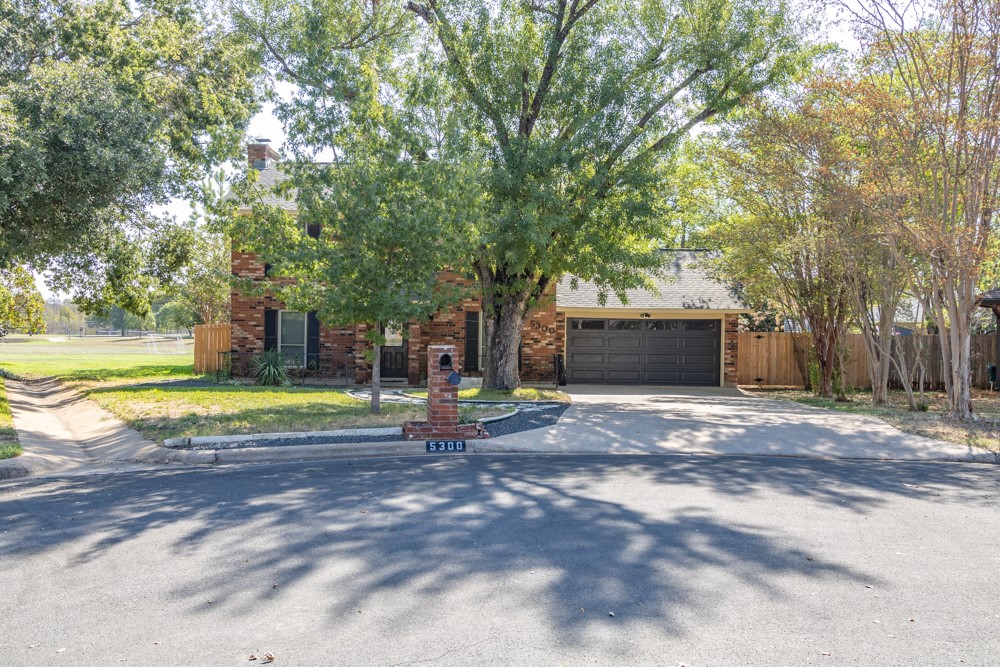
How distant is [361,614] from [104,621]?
54.3 inches

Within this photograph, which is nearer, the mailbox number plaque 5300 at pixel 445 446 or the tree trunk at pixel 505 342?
the mailbox number plaque 5300 at pixel 445 446

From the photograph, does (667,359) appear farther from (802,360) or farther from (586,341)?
(802,360)

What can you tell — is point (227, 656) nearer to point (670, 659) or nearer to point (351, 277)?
point (670, 659)

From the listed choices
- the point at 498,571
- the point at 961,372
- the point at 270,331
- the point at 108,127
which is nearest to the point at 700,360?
the point at 961,372

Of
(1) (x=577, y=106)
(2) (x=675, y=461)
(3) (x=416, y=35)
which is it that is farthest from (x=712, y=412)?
(3) (x=416, y=35)

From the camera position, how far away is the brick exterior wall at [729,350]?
23172mm

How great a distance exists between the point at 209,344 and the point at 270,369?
5.63 meters

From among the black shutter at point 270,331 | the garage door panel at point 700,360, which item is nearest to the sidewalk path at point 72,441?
the black shutter at point 270,331

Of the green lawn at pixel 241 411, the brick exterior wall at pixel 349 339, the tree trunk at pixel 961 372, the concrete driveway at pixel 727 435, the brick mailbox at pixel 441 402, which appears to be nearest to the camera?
the concrete driveway at pixel 727 435

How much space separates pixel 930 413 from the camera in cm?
1556

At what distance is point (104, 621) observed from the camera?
4.21m

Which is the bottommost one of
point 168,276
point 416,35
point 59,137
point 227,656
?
point 227,656

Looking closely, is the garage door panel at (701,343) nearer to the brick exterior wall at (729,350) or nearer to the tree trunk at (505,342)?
the brick exterior wall at (729,350)

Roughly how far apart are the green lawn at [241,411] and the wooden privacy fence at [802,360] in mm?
12864
